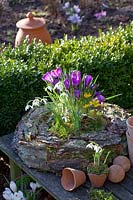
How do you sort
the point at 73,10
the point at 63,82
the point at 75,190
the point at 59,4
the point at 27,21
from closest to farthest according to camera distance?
the point at 75,190, the point at 63,82, the point at 27,21, the point at 73,10, the point at 59,4

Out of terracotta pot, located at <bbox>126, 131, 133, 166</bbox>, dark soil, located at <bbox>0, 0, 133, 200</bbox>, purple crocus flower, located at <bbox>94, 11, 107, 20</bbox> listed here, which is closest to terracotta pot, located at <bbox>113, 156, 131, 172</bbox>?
terracotta pot, located at <bbox>126, 131, 133, 166</bbox>

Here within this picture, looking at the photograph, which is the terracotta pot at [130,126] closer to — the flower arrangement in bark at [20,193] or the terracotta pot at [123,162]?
the terracotta pot at [123,162]

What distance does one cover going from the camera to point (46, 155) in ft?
10.9

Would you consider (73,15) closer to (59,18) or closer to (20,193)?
(59,18)

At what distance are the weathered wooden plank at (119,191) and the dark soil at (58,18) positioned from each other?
11.4ft

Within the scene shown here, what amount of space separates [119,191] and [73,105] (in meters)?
0.61

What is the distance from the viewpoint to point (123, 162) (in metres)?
3.31

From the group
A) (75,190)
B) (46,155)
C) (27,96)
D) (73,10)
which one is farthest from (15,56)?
(73,10)

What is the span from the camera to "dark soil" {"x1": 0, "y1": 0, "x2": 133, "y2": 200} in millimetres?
6723

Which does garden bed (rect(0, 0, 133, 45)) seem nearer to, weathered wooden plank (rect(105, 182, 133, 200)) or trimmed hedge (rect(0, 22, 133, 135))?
trimmed hedge (rect(0, 22, 133, 135))

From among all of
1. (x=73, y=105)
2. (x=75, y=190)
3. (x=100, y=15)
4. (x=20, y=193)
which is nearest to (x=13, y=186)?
(x=20, y=193)

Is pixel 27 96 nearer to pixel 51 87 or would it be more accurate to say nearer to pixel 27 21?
pixel 51 87

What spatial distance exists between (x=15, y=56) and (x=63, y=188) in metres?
1.33

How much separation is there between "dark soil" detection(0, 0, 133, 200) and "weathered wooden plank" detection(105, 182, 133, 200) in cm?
347
